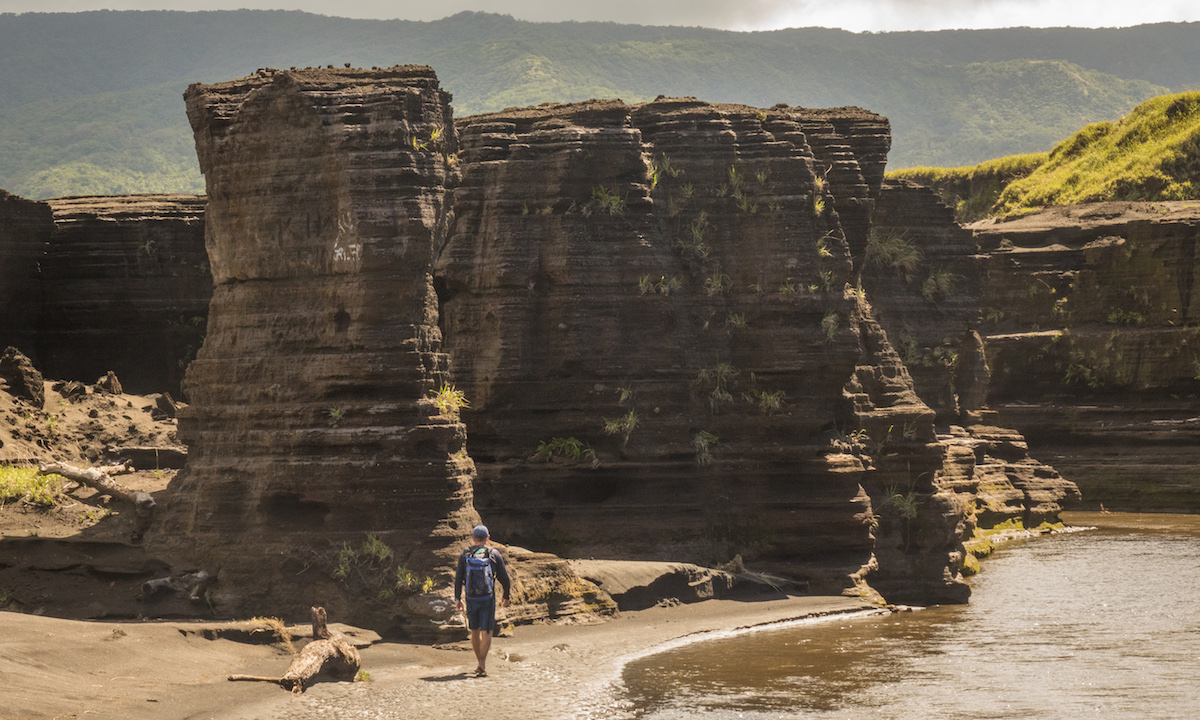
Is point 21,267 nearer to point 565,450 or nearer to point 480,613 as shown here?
point 565,450

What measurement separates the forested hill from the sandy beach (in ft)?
260

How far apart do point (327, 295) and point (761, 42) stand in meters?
184

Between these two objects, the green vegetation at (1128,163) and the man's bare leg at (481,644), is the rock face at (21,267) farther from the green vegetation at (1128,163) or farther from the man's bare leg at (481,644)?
the green vegetation at (1128,163)

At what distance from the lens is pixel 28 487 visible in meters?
17.9

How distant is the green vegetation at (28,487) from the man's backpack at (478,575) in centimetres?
591

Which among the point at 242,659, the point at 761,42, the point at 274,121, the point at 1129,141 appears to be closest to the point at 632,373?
the point at 274,121

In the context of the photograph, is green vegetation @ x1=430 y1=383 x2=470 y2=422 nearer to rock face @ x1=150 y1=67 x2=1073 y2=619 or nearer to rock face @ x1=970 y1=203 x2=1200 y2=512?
rock face @ x1=150 y1=67 x2=1073 y2=619

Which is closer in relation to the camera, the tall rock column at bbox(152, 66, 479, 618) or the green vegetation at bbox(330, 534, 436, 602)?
the green vegetation at bbox(330, 534, 436, 602)

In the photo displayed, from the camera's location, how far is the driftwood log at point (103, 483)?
17641 millimetres

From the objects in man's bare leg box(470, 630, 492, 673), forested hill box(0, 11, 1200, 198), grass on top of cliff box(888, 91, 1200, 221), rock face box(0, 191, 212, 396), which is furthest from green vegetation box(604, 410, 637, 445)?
forested hill box(0, 11, 1200, 198)

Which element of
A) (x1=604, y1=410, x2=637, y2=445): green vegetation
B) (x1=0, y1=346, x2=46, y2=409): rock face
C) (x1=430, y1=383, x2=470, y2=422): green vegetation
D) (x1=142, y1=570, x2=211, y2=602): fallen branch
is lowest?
(x1=142, y1=570, x2=211, y2=602): fallen branch

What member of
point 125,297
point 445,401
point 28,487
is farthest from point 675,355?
point 125,297

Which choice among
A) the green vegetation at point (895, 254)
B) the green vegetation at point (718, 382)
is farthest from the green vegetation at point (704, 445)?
the green vegetation at point (895, 254)

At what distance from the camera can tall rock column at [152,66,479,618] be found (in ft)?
55.0
